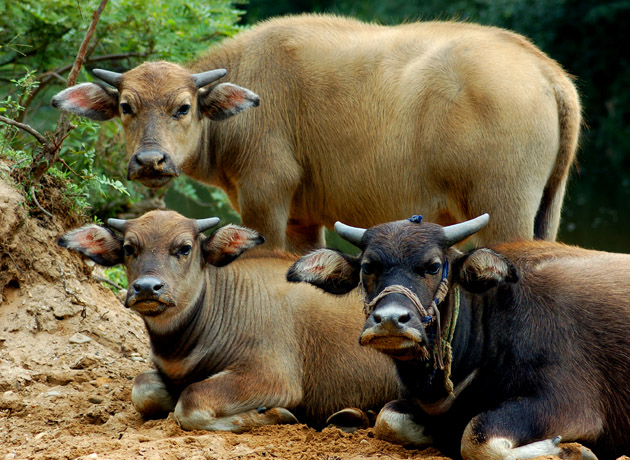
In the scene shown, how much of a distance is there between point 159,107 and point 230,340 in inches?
87.0

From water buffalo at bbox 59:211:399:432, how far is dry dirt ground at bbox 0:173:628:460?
25 centimetres

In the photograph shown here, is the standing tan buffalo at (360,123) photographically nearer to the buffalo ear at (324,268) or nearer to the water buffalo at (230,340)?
the water buffalo at (230,340)

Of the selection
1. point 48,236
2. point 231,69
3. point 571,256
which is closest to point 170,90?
point 231,69

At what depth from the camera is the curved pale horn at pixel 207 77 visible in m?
7.93

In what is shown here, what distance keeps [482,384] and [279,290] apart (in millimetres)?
2008

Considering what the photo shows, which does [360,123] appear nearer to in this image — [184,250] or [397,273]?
[184,250]

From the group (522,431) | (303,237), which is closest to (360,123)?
(303,237)

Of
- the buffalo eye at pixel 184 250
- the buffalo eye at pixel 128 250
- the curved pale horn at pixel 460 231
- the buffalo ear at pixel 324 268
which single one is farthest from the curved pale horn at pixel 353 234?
the buffalo eye at pixel 128 250

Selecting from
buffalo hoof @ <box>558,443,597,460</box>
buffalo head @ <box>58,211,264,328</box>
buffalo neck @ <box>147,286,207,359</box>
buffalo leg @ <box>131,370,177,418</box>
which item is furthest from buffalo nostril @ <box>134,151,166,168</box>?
buffalo hoof @ <box>558,443,597,460</box>

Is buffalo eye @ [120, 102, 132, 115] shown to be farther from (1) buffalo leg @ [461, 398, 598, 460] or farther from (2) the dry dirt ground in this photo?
(1) buffalo leg @ [461, 398, 598, 460]

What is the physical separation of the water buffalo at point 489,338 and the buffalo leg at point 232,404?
83 cm

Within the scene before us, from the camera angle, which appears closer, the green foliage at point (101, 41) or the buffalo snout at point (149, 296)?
the buffalo snout at point (149, 296)

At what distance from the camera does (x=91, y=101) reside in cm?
809

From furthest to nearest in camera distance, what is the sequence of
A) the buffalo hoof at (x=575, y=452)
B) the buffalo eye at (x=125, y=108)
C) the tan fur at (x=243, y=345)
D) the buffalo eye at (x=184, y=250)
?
1. the buffalo eye at (x=125, y=108)
2. the buffalo eye at (x=184, y=250)
3. the tan fur at (x=243, y=345)
4. the buffalo hoof at (x=575, y=452)
